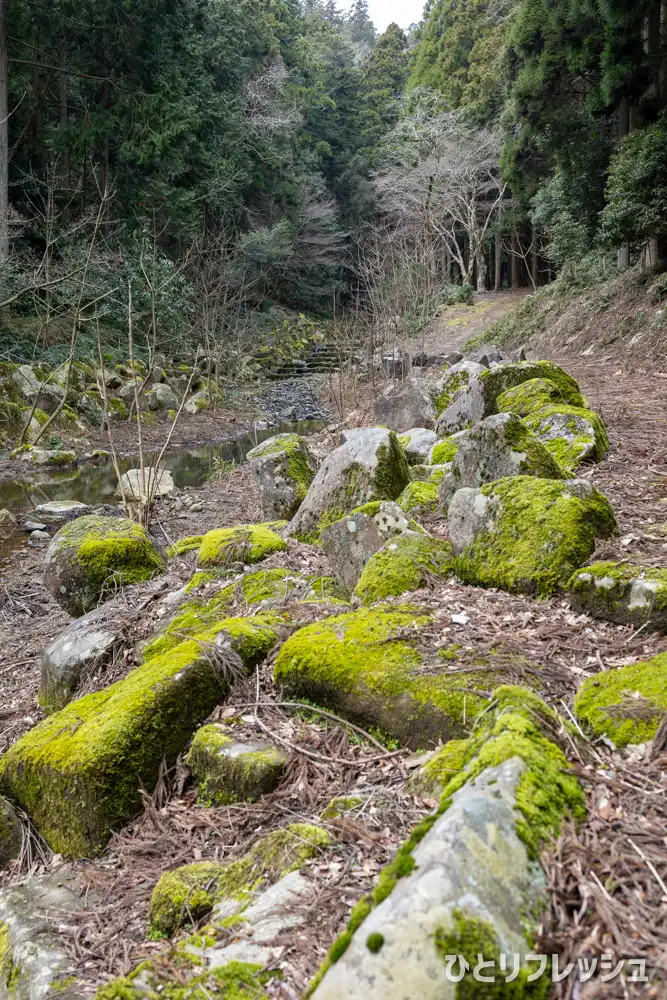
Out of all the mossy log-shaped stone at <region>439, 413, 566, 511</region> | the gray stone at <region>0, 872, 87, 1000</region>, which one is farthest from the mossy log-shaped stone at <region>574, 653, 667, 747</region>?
the mossy log-shaped stone at <region>439, 413, 566, 511</region>

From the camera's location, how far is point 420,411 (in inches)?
385

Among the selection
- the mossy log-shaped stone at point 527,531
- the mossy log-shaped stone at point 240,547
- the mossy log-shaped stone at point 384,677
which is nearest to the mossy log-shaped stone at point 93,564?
the mossy log-shaped stone at point 240,547

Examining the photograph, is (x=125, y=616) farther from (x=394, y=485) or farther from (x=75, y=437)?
(x=75, y=437)

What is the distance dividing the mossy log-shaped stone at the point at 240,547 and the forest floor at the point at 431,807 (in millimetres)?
200

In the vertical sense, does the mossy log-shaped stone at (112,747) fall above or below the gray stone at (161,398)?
below

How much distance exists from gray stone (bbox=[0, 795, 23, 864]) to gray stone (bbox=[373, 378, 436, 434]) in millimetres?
7163

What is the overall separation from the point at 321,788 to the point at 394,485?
9.96 ft

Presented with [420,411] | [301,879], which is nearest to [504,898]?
[301,879]

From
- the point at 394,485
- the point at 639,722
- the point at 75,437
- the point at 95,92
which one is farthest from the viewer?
the point at 95,92

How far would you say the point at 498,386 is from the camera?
6.29 metres

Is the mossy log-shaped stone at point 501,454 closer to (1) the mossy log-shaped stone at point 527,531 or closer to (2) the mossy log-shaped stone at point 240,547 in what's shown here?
(1) the mossy log-shaped stone at point 527,531

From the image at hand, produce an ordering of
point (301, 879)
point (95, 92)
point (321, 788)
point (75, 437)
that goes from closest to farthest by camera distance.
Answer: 1. point (301, 879)
2. point (321, 788)
3. point (75, 437)
4. point (95, 92)

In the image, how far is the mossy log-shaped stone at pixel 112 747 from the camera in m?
2.71

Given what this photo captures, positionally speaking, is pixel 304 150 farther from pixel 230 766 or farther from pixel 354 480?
pixel 230 766
